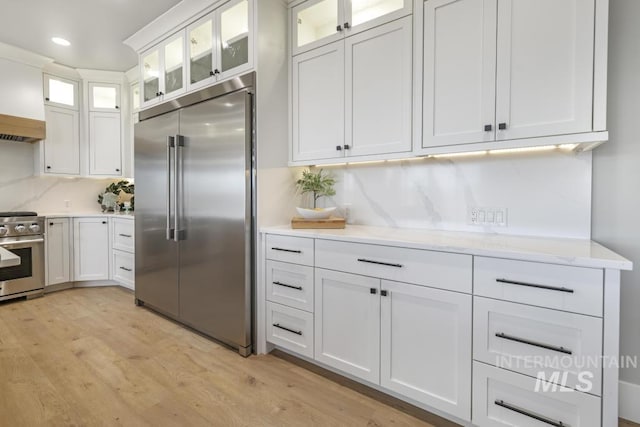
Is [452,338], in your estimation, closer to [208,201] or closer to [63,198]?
[208,201]

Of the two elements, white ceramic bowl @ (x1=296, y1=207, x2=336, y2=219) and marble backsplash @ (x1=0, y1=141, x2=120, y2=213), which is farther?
marble backsplash @ (x1=0, y1=141, x2=120, y2=213)

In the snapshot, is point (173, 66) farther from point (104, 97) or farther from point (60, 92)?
point (60, 92)

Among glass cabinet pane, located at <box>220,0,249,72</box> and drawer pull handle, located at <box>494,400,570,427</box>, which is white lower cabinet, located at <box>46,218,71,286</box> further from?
drawer pull handle, located at <box>494,400,570,427</box>

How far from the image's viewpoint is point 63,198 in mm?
4160

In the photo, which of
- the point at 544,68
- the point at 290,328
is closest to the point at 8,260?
the point at 290,328

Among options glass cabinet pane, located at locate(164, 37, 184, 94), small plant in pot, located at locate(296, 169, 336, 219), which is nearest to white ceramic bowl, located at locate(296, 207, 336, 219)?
small plant in pot, located at locate(296, 169, 336, 219)

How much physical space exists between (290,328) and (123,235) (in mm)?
2741

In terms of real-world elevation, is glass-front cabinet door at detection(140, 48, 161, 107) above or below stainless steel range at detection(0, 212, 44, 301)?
above

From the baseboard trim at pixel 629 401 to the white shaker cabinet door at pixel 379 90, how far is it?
5.65 ft

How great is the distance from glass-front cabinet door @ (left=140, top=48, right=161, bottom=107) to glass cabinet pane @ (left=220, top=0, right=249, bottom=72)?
991 millimetres

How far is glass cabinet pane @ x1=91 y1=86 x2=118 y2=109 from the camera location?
13.5 ft

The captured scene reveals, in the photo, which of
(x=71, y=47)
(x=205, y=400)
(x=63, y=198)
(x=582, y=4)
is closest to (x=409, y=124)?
(x=582, y=4)

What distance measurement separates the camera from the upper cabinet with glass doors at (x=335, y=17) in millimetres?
1970

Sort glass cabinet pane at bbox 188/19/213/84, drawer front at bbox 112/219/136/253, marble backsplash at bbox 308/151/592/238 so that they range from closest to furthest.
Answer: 1. marble backsplash at bbox 308/151/592/238
2. glass cabinet pane at bbox 188/19/213/84
3. drawer front at bbox 112/219/136/253
